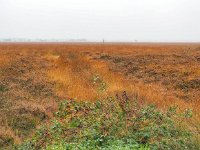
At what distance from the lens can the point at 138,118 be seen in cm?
745

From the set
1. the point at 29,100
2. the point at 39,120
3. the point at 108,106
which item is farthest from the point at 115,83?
the point at 108,106

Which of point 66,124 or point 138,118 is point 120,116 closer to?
point 138,118

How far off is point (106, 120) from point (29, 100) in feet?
16.7

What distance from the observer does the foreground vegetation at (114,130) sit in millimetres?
6562

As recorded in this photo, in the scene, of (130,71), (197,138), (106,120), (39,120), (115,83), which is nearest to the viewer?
(197,138)

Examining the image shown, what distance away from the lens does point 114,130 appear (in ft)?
23.3

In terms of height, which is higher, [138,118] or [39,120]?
[138,118]

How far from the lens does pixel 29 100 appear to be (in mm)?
11711

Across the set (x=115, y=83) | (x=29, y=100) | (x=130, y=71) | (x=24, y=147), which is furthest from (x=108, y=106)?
(x=130, y=71)

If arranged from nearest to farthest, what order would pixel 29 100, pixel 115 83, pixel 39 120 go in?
pixel 39 120
pixel 29 100
pixel 115 83

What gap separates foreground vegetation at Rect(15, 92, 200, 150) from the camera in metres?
6.56

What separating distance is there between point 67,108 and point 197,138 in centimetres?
305

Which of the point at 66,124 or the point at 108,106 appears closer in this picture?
the point at 66,124

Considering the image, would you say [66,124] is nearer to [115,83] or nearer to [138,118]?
[138,118]
